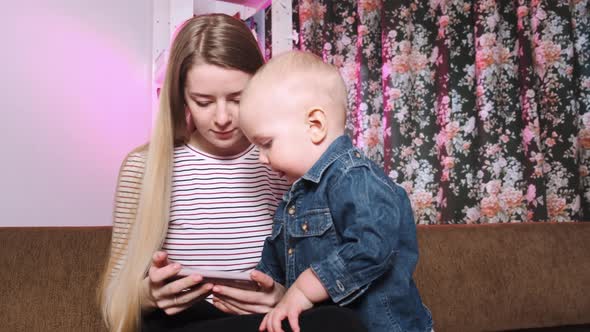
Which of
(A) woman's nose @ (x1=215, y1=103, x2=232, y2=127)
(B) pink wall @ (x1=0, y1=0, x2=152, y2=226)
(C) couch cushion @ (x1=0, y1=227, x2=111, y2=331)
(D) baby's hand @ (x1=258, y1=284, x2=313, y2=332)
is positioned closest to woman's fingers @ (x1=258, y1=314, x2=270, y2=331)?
(D) baby's hand @ (x1=258, y1=284, x2=313, y2=332)

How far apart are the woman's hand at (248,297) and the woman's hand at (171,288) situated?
0.03 metres

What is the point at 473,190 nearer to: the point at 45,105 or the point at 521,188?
the point at 521,188

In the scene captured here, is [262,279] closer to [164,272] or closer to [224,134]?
[164,272]

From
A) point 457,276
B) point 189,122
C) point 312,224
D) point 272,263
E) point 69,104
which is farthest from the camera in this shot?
point 69,104

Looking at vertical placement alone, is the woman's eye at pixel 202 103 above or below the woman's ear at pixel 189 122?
above

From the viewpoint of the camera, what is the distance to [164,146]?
114 cm

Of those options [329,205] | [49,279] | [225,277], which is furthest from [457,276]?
[49,279]

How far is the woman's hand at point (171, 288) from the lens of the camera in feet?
2.66

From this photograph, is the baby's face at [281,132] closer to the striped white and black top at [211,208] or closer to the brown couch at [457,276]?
the striped white and black top at [211,208]

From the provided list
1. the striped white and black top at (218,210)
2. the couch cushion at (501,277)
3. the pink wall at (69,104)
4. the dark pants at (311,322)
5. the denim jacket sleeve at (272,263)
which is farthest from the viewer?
the pink wall at (69,104)

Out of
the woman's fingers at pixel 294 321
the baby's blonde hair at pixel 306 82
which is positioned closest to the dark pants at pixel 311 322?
the woman's fingers at pixel 294 321

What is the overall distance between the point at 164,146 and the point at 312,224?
17.0 inches

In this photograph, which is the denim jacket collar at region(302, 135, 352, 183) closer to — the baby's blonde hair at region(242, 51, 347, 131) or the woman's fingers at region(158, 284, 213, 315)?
the baby's blonde hair at region(242, 51, 347, 131)

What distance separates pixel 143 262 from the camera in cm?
106
